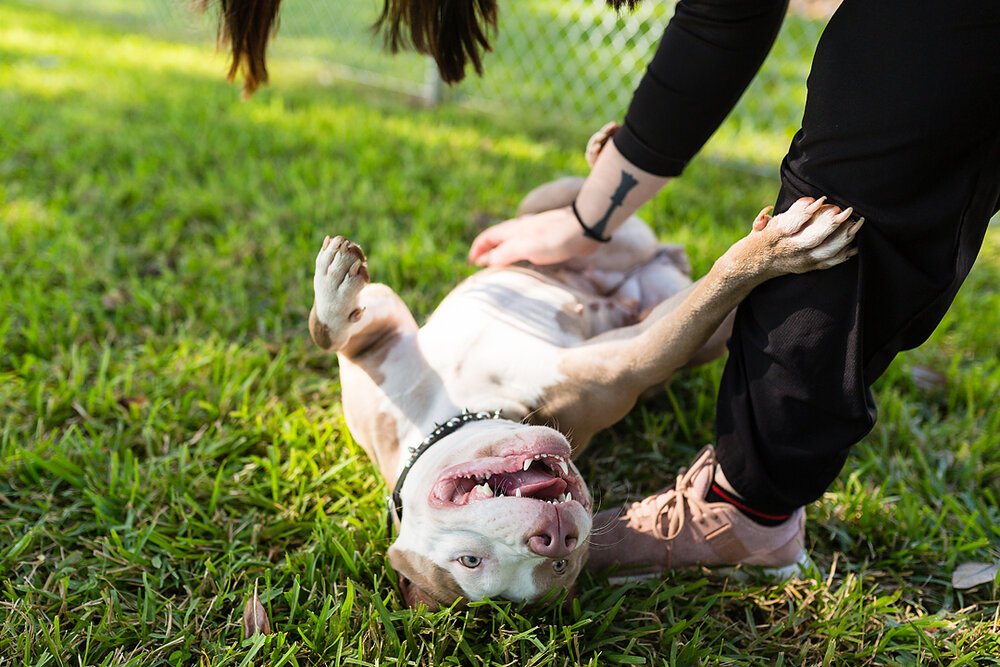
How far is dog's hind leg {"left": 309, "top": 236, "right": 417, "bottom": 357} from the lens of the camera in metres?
1.89

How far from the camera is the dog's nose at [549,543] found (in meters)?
1.51

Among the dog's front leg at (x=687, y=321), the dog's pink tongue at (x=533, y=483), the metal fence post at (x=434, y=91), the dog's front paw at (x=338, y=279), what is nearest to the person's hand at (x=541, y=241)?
the dog's front leg at (x=687, y=321)

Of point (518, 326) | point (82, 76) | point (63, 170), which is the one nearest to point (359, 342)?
point (518, 326)

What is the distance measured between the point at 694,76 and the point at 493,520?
3.48 ft

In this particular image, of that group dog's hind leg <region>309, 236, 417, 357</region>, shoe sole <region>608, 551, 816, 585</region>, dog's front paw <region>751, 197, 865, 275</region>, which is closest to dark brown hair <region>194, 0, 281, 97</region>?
dog's hind leg <region>309, 236, 417, 357</region>

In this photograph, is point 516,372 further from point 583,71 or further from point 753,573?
point 583,71

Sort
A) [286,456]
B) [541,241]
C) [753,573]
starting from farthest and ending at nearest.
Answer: [541,241] < [286,456] < [753,573]

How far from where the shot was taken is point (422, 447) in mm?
1837

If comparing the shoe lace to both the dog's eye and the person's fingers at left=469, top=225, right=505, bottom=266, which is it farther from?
the person's fingers at left=469, top=225, right=505, bottom=266

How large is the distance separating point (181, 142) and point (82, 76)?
175cm

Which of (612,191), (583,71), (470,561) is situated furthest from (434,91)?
(470,561)

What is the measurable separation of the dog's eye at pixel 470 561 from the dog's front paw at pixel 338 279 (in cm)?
65

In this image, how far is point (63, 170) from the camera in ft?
11.8

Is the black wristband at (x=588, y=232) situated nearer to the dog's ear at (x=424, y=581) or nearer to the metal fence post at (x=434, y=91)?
the dog's ear at (x=424, y=581)
